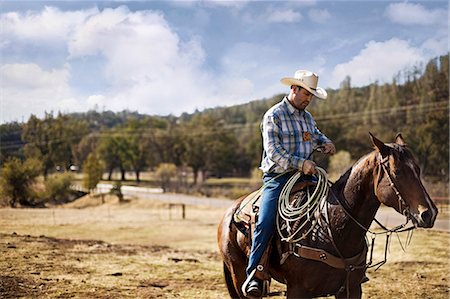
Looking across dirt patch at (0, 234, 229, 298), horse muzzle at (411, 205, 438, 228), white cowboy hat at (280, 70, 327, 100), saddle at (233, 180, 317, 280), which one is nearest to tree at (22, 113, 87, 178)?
dirt patch at (0, 234, 229, 298)

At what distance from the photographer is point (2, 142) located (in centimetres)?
1237

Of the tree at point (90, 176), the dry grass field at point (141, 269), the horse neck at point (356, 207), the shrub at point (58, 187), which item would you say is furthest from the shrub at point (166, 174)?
the horse neck at point (356, 207)

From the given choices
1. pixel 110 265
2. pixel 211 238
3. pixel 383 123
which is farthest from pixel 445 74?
pixel 110 265

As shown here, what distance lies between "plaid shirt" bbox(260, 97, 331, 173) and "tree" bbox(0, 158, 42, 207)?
11.2 m

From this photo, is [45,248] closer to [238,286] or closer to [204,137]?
[238,286]

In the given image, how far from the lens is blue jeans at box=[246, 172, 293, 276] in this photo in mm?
4469

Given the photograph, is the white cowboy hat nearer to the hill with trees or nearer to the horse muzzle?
the horse muzzle

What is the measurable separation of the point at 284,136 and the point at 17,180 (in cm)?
1188

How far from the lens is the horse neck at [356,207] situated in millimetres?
4074

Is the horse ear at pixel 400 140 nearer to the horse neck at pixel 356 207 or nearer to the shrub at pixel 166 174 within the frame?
the horse neck at pixel 356 207

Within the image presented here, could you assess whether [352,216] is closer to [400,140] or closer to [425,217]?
[425,217]

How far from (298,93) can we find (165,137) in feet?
197

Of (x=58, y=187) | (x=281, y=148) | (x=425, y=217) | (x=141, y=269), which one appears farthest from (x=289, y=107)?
(x=58, y=187)

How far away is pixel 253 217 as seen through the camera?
482 cm
